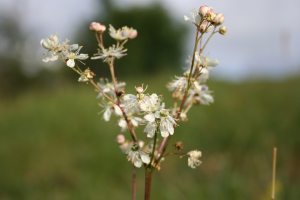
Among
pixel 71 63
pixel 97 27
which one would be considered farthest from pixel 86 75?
pixel 97 27

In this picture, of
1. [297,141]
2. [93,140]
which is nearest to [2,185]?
[93,140]

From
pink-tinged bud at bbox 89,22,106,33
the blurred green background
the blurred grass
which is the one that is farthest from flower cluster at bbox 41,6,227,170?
the blurred grass

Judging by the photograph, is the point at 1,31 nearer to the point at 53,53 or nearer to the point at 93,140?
the point at 93,140

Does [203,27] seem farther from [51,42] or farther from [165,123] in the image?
[51,42]

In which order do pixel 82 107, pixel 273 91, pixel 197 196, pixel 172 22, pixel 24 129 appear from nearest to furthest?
pixel 197 196, pixel 273 91, pixel 24 129, pixel 82 107, pixel 172 22

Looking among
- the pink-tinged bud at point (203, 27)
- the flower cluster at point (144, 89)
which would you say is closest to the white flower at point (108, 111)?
the flower cluster at point (144, 89)

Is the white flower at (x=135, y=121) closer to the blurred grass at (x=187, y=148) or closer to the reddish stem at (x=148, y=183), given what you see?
the reddish stem at (x=148, y=183)

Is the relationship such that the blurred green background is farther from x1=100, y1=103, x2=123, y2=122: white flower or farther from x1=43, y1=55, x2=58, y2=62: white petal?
x1=43, y1=55, x2=58, y2=62: white petal
